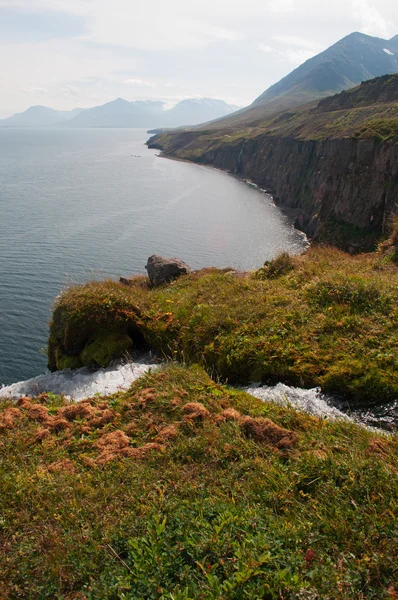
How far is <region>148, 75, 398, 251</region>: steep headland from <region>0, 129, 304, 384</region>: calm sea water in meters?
6.77

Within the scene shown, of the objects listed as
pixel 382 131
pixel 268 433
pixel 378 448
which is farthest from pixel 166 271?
pixel 382 131

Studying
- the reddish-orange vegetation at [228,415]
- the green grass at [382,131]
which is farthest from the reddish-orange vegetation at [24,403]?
the green grass at [382,131]

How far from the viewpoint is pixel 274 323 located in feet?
43.9

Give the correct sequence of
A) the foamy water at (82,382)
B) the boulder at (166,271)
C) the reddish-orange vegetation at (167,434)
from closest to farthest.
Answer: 1. the reddish-orange vegetation at (167,434)
2. the foamy water at (82,382)
3. the boulder at (166,271)

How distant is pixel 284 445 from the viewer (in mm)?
7672

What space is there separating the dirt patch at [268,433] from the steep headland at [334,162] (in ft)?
135

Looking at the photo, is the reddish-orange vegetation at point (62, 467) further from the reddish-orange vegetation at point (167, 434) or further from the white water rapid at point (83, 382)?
the white water rapid at point (83, 382)

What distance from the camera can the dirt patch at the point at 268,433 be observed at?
7688 mm

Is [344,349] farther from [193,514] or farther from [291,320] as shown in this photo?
[193,514]

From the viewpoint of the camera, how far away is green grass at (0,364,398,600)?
197 inches

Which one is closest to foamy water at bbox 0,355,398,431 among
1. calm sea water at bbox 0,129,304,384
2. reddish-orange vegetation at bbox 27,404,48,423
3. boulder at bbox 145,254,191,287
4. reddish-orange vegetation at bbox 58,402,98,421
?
reddish-orange vegetation at bbox 58,402,98,421

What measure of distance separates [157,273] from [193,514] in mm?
18355

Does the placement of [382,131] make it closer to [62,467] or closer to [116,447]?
[116,447]

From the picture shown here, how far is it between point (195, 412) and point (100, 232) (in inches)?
2148
